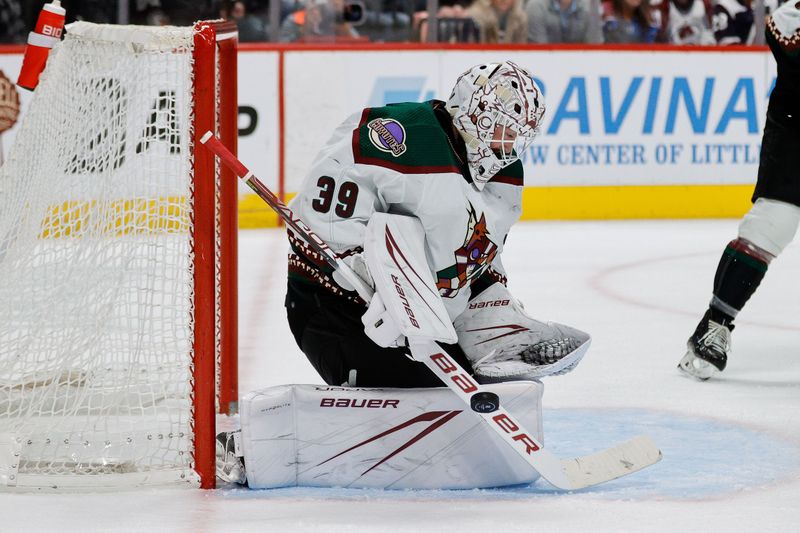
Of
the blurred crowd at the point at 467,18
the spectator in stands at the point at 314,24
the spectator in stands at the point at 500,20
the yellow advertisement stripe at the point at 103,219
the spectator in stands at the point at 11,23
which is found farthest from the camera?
the spectator in stands at the point at 500,20

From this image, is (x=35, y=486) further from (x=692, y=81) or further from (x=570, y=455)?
(x=692, y=81)

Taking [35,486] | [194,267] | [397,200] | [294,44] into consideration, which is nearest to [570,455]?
[397,200]

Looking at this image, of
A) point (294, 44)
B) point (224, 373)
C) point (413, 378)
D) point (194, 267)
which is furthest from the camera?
point (294, 44)

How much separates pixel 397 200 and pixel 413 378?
0.32m

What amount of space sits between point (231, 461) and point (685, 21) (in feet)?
16.7

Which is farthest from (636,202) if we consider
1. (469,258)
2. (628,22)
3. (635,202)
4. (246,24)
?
(469,258)

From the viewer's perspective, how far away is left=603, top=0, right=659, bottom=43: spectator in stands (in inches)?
256

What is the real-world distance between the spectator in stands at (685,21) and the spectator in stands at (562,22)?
15.0 inches

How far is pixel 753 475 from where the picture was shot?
2.22 meters

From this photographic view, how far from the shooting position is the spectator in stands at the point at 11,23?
5824mm

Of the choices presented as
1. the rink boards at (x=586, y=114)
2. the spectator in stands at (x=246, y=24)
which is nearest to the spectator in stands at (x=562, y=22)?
the rink boards at (x=586, y=114)

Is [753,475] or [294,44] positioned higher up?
[294,44]

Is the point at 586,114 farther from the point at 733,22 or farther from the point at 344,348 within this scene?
the point at 344,348

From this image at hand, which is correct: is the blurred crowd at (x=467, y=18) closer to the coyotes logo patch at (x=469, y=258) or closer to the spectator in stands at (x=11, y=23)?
the spectator in stands at (x=11, y=23)
